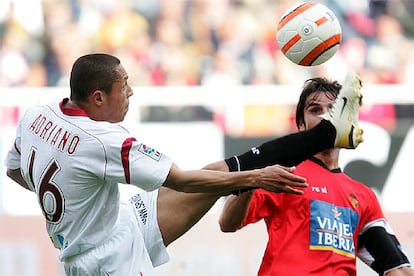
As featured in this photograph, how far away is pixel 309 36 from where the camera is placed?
16.1ft

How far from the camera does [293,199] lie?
15.0 feet

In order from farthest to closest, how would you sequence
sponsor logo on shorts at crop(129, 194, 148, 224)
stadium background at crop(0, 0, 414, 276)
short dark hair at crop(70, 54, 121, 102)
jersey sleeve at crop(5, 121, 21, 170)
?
stadium background at crop(0, 0, 414, 276) → sponsor logo on shorts at crop(129, 194, 148, 224) → jersey sleeve at crop(5, 121, 21, 170) → short dark hair at crop(70, 54, 121, 102)

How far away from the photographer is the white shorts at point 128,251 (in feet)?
15.2

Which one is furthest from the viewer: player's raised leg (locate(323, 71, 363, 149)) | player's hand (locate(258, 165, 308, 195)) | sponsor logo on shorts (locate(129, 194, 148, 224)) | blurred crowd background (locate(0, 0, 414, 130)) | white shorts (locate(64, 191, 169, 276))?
blurred crowd background (locate(0, 0, 414, 130))

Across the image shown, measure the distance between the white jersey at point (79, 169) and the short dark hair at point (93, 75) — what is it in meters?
0.11

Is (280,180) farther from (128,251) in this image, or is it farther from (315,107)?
(128,251)

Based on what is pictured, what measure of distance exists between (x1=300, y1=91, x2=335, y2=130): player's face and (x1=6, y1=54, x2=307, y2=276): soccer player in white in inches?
26.2

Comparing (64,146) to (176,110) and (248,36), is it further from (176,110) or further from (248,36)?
(248,36)

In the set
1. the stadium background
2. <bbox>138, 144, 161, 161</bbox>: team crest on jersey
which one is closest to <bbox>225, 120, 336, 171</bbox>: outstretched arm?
<bbox>138, 144, 161, 161</bbox>: team crest on jersey

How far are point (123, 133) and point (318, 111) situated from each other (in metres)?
1.08

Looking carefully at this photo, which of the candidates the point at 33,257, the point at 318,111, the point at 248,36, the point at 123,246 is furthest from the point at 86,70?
the point at 248,36

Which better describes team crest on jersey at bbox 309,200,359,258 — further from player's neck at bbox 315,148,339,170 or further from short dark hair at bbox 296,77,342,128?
short dark hair at bbox 296,77,342,128

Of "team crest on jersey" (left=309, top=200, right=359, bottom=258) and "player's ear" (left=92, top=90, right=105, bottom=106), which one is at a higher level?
"player's ear" (left=92, top=90, right=105, bottom=106)

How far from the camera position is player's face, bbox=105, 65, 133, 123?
4461mm
